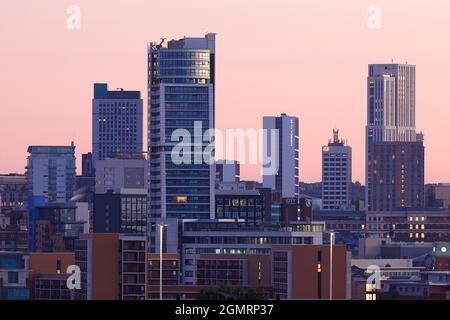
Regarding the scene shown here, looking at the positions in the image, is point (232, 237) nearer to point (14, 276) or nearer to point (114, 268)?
point (14, 276)

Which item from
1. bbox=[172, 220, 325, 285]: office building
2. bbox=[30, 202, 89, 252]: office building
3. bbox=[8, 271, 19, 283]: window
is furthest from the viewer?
bbox=[30, 202, 89, 252]: office building

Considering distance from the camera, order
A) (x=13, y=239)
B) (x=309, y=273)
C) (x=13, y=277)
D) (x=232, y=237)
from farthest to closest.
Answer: (x=13, y=239) → (x=232, y=237) → (x=13, y=277) → (x=309, y=273)

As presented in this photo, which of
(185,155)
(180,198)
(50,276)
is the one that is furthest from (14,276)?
(185,155)

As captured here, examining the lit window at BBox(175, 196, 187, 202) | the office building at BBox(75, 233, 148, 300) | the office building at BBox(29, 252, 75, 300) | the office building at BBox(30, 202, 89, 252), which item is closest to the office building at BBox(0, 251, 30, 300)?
the office building at BBox(29, 252, 75, 300)

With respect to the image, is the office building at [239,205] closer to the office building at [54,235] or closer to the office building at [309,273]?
the office building at [54,235]

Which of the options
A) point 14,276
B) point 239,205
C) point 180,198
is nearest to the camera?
point 14,276

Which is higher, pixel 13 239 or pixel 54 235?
pixel 54 235

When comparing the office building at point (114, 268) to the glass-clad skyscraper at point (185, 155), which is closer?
the office building at point (114, 268)

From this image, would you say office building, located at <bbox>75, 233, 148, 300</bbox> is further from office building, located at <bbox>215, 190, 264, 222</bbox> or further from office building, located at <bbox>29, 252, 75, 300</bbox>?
office building, located at <bbox>215, 190, 264, 222</bbox>

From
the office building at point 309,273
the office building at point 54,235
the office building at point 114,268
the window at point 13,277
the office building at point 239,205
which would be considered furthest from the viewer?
the office building at point 239,205

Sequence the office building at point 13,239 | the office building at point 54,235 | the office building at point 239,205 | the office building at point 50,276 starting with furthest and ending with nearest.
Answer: the office building at point 239,205
the office building at point 13,239
the office building at point 54,235
the office building at point 50,276

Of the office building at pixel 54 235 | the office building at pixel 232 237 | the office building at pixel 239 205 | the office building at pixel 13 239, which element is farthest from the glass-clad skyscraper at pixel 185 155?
the office building at pixel 232 237

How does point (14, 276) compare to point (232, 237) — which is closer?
point (14, 276)
